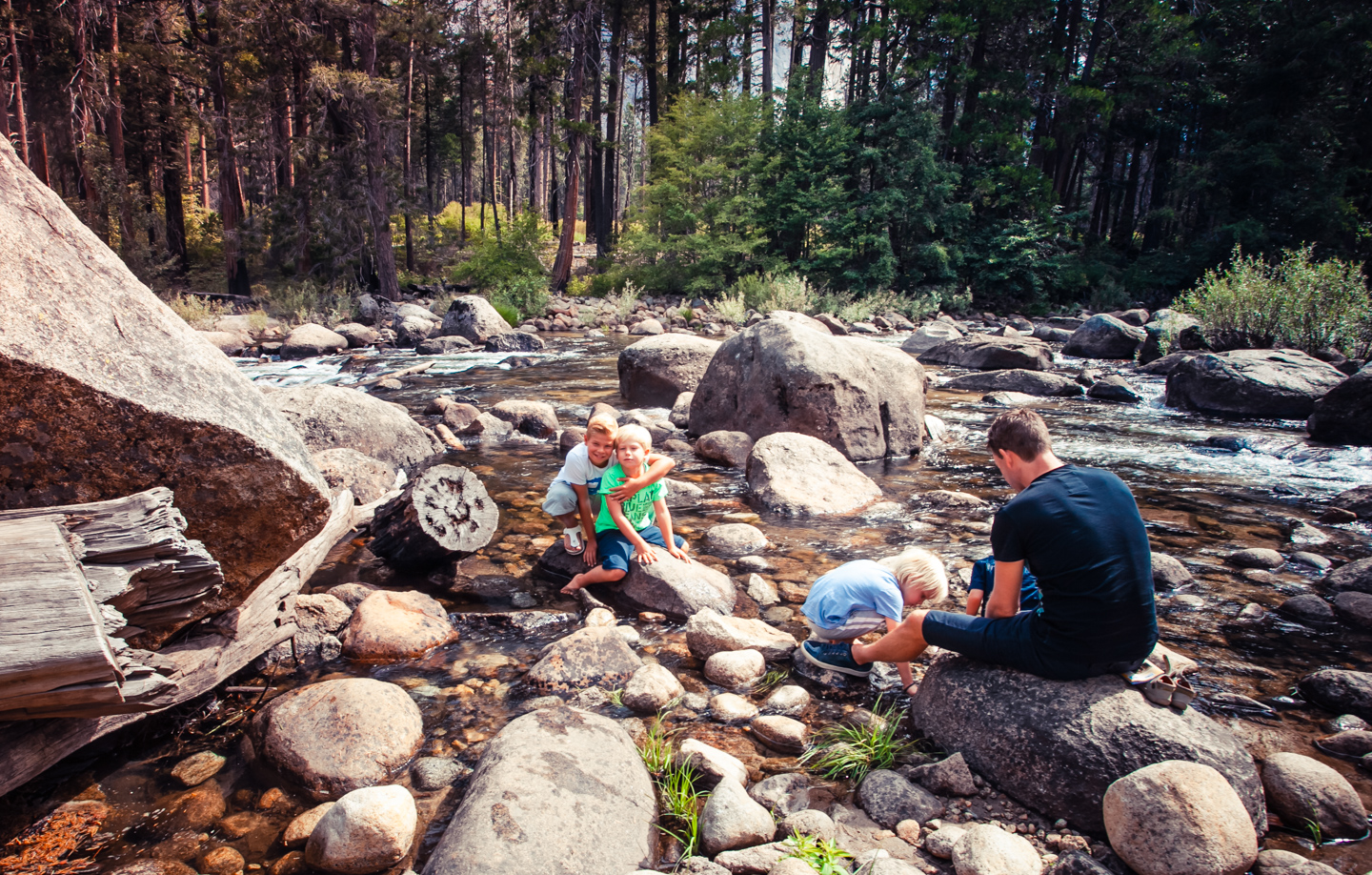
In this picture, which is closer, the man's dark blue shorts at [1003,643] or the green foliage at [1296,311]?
the man's dark blue shorts at [1003,643]

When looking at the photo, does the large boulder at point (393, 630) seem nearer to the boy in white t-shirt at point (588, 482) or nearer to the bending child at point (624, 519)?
the bending child at point (624, 519)

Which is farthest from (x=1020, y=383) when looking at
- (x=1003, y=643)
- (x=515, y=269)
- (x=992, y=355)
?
(x=515, y=269)

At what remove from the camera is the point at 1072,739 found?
2.64 metres

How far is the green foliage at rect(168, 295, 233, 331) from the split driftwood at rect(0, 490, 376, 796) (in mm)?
14074

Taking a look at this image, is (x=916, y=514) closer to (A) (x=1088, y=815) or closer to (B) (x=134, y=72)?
(A) (x=1088, y=815)

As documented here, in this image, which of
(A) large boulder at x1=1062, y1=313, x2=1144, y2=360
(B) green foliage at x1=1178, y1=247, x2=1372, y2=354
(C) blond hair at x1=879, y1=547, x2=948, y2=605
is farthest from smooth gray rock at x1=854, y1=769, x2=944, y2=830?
(A) large boulder at x1=1062, y1=313, x2=1144, y2=360

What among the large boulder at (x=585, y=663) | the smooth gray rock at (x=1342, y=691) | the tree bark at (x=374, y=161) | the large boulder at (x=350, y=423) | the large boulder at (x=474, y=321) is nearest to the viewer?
the smooth gray rock at (x=1342, y=691)

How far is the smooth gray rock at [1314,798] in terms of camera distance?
2.52m

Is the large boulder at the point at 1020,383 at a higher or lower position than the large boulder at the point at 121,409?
lower

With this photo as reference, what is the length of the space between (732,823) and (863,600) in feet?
4.56

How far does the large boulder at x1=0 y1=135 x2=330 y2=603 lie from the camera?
238 centimetres

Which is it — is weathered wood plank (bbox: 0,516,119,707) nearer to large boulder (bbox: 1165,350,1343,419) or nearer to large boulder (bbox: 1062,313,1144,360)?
large boulder (bbox: 1165,350,1343,419)

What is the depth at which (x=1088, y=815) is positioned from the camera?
8.37ft

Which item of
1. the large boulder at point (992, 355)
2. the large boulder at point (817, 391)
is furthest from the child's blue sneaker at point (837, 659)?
the large boulder at point (992, 355)
